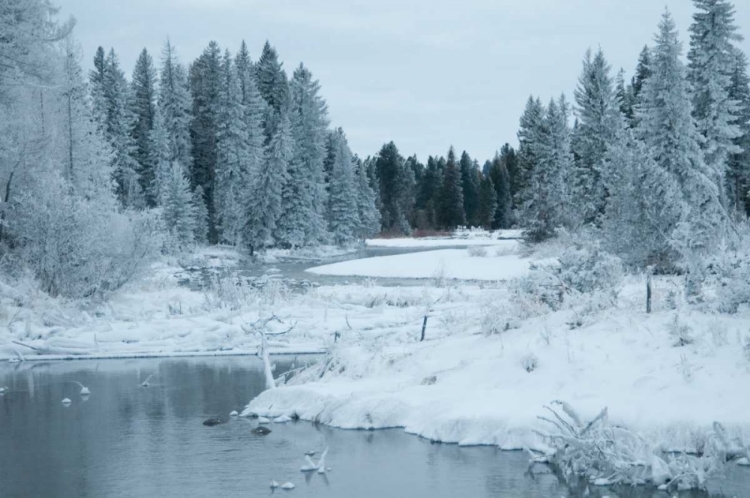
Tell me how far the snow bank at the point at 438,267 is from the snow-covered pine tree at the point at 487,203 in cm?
4306

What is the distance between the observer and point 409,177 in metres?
97.2

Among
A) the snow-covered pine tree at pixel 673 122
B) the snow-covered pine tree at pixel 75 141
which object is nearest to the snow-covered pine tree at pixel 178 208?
the snow-covered pine tree at pixel 75 141

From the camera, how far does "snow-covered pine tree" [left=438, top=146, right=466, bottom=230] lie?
297ft

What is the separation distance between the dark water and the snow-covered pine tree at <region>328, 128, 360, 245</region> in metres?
51.2

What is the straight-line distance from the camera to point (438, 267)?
37562 millimetres

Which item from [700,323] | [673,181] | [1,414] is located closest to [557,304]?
[700,323]

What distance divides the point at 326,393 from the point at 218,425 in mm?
1590

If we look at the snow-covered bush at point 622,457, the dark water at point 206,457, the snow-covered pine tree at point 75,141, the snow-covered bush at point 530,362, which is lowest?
the dark water at point 206,457

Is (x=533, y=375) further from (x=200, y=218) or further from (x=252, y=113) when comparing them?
(x=252, y=113)

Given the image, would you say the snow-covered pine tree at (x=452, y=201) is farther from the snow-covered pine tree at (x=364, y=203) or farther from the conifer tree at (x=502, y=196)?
the snow-covered pine tree at (x=364, y=203)

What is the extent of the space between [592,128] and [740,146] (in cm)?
776

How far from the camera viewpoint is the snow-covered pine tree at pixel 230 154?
56.4 m

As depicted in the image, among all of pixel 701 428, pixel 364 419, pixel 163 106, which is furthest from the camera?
pixel 163 106

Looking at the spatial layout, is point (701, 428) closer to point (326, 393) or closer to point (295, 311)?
point (326, 393)
